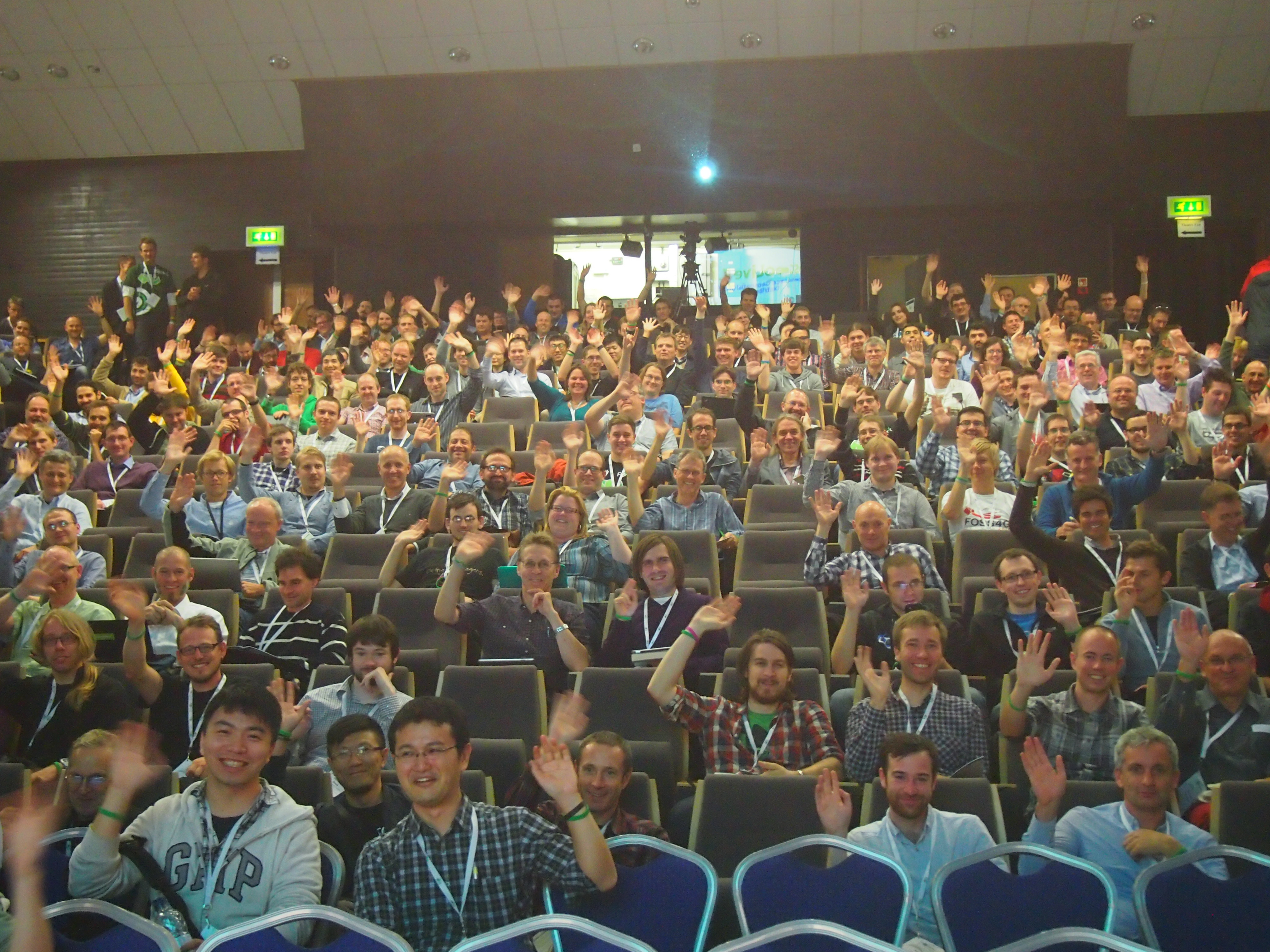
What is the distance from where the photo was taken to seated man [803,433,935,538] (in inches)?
203

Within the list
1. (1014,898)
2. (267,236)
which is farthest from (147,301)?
(1014,898)

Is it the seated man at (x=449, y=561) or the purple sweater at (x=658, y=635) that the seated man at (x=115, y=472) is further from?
the purple sweater at (x=658, y=635)

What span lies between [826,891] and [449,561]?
9.05ft

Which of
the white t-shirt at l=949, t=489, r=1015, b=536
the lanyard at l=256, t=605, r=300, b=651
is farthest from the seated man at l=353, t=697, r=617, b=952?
the white t-shirt at l=949, t=489, r=1015, b=536

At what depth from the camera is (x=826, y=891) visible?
2496 millimetres

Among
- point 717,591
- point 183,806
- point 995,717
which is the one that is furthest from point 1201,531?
point 183,806

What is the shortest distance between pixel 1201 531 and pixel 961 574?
945 millimetres

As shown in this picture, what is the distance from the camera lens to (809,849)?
2746mm

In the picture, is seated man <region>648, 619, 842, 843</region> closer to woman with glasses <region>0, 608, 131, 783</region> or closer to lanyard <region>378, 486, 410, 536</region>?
woman with glasses <region>0, 608, 131, 783</region>

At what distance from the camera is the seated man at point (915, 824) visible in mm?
2842

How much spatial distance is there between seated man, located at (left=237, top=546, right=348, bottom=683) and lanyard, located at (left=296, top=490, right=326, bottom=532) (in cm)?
113

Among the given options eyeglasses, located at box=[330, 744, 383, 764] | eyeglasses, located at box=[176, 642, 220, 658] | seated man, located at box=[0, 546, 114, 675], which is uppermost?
seated man, located at box=[0, 546, 114, 675]

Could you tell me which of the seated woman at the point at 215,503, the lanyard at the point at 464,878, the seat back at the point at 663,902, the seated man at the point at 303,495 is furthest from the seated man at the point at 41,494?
the seat back at the point at 663,902

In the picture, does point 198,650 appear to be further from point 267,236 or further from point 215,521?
point 267,236
